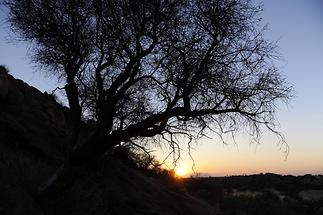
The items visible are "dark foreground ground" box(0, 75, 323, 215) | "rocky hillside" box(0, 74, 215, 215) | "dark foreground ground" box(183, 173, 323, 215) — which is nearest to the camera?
"rocky hillside" box(0, 74, 215, 215)

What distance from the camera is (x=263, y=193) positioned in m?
43.6

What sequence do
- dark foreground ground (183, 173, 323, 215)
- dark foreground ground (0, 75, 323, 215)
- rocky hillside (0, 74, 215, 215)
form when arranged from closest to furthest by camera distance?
rocky hillside (0, 74, 215, 215) → dark foreground ground (0, 75, 323, 215) → dark foreground ground (183, 173, 323, 215)

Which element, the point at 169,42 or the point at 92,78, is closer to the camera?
the point at 169,42

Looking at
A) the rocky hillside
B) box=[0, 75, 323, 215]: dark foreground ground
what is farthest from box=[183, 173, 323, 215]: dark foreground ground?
the rocky hillside

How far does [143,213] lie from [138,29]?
5.56 meters

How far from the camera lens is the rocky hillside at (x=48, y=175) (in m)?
12.7

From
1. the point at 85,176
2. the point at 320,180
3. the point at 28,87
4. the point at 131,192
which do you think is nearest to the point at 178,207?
the point at 131,192

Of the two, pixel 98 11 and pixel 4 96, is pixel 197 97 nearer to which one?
pixel 98 11

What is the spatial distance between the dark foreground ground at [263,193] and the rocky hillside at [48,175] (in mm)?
7921

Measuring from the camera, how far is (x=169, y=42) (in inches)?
546

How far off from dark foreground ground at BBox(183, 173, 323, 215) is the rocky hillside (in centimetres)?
792

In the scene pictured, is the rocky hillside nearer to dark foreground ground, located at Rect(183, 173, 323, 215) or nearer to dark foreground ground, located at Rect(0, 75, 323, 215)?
dark foreground ground, located at Rect(0, 75, 323, 215)

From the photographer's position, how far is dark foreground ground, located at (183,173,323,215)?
95.0 ft

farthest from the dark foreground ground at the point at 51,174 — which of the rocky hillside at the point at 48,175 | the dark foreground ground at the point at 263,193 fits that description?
the dark foreground ground at the point at 263,193
